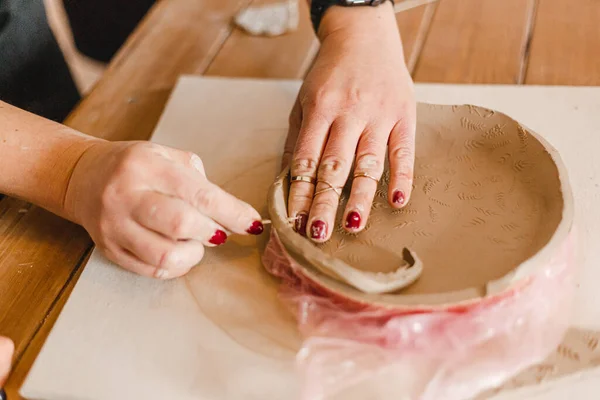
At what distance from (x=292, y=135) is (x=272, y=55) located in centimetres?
32

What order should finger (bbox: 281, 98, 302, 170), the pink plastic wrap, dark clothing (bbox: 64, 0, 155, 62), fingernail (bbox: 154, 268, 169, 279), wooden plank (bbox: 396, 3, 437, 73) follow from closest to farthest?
the pink plastic wrap < fingernail (bbox: 154, 268, 169, 279) < finger (bbox: 281, 98, 302, 170) < wooden plank (bbox: 396, 3, 437, 73) < dark clothing (bbox: 64, 0, 155, 62)

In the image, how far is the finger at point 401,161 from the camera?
68cm

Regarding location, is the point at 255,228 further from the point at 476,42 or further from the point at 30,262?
the point at 476,42

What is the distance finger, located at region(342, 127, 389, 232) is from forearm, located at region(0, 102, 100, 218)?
0.31 meters

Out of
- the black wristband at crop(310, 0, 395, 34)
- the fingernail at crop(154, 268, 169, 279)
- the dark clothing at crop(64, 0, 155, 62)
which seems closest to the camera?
the fingernail at crop(154, 268, 169, 279)

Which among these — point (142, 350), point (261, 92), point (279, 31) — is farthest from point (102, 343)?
point (279, 31)

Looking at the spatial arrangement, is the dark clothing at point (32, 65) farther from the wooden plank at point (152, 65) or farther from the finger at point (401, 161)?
the finger at point (401, 161)

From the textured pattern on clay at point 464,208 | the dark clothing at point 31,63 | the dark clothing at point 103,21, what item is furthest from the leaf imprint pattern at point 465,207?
the dark clothing at point 103,21

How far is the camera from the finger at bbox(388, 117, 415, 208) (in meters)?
0.68

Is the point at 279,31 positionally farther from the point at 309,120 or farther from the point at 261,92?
the point at 309,120

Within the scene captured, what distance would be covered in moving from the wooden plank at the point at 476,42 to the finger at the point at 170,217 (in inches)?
20.5

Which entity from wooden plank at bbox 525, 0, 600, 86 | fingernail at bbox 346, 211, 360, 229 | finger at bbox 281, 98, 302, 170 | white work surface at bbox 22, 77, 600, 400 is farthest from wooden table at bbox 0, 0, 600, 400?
fingernail at bbox 346, 211, 360, 229

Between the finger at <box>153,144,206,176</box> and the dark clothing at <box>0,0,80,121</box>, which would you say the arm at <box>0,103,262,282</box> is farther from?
the dark clothing at <box>0,0,80,121</box>

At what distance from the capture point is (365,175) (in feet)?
2.26
